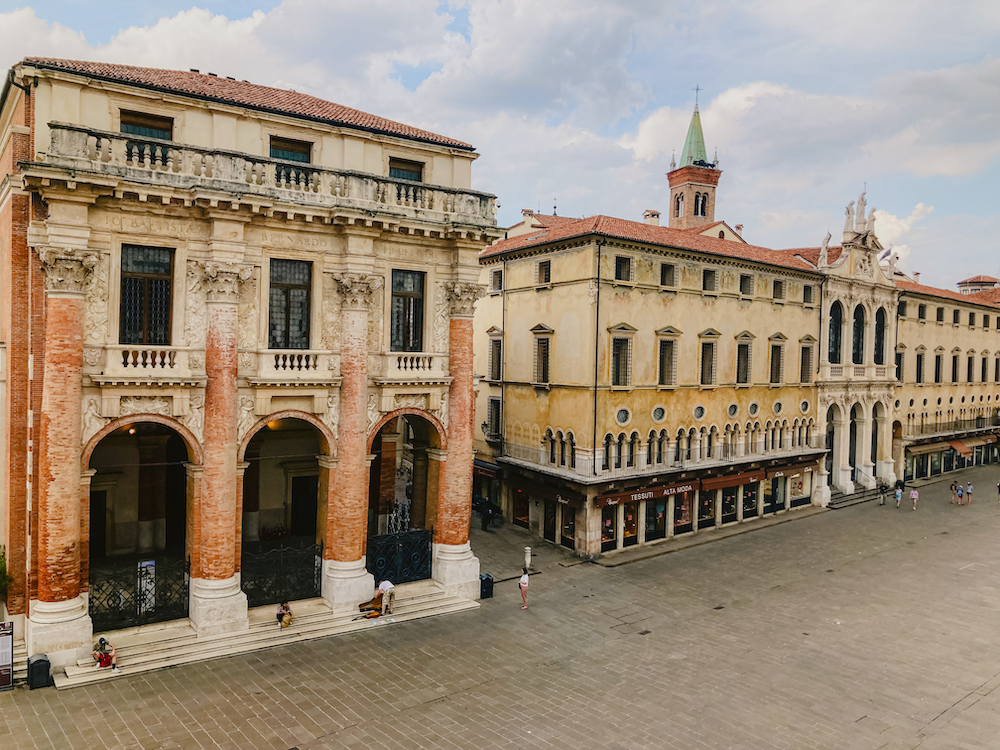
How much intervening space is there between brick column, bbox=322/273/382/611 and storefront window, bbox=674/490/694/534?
700 inches

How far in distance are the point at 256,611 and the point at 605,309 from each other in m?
18.8

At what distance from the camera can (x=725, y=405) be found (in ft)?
120

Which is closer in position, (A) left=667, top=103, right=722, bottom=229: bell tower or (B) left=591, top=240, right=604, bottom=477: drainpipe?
(B) left=591, top=240, right=604, bottom=477: drainpipe

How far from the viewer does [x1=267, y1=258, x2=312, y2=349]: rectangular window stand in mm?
21859

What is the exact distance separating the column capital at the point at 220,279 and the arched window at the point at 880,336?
42.2 m

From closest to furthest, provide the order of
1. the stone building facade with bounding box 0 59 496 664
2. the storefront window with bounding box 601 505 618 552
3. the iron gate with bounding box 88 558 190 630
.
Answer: the stone building facade with bounding box 0 59 496 664 → the iron gate with bounding box 88 558 190 630 → the storefront window with bounding box 601 505 618 552

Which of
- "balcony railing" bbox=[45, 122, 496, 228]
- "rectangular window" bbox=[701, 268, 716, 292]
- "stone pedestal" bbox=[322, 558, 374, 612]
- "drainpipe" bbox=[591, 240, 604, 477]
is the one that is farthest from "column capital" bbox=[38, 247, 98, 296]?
"rectangular window" bbox=[701, 268, 716, 292]

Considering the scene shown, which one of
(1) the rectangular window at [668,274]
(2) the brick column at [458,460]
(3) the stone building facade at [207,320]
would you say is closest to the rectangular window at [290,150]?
(3) the stone building facade at [207,320]

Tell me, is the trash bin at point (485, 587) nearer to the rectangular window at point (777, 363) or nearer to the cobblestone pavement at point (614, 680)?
the cobblestone pavement at point (614, 680)

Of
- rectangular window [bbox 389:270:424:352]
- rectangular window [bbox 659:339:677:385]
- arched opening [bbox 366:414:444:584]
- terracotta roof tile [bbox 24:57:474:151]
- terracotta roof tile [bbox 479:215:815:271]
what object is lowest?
arched opening [bbox 366:414:444:584]

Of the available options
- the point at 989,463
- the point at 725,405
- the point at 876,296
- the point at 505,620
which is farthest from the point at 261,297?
the point at 989,463

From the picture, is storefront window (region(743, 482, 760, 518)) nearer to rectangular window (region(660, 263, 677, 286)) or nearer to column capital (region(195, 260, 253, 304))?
rectangular window (region(660, 263, 677, 286))

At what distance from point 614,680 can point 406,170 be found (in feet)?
59.0

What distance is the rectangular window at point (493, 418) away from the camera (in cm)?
3719
